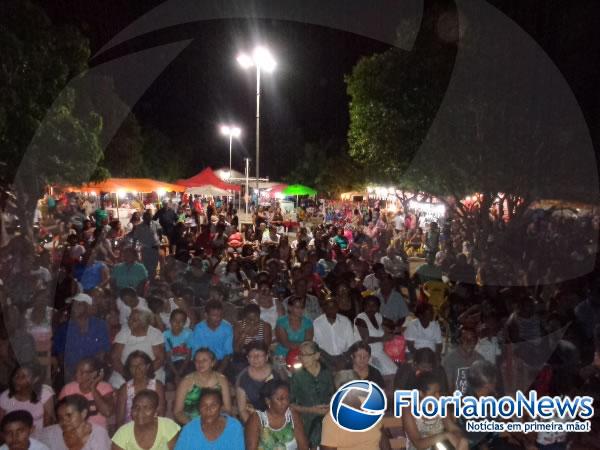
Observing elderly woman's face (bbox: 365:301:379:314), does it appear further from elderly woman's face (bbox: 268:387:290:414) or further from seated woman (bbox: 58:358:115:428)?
seated woman (bbox: 58:358:115:428)

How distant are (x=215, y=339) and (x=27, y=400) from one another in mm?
1855

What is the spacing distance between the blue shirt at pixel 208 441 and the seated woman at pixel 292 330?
75.8 inches

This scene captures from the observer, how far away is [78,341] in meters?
5.51

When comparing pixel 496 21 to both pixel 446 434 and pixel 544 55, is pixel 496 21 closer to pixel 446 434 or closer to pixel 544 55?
pixel 544 55

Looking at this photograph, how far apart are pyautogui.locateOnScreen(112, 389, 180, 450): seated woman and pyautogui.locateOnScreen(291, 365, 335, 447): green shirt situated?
1101 mm

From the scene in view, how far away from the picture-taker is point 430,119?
1285 cm

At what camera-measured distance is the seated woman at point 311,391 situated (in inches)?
177

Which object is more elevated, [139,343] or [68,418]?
[139,343]

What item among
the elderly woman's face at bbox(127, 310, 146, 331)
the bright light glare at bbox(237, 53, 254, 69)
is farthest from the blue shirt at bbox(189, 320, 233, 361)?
the bright light glare at bbox(237, 53, 254, 69)

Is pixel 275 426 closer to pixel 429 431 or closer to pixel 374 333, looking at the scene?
pixel 429 431

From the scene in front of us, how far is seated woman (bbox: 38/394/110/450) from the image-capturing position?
12.9 ft

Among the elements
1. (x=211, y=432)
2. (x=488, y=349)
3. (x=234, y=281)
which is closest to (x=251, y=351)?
(x=211, y=432)

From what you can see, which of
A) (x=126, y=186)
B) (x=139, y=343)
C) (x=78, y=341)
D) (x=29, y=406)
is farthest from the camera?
(x=126, y=186)

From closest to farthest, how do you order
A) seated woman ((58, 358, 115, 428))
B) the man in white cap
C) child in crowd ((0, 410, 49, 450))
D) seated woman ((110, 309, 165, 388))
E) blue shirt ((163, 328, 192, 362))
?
child in crowd ((0, 410, 49, 450))
seated woman ((58, 358, 115, 428))
seated woman ((110, 309, 165, 388))
the man in white cap
blue shirt ((163, 328, 192, 362))
